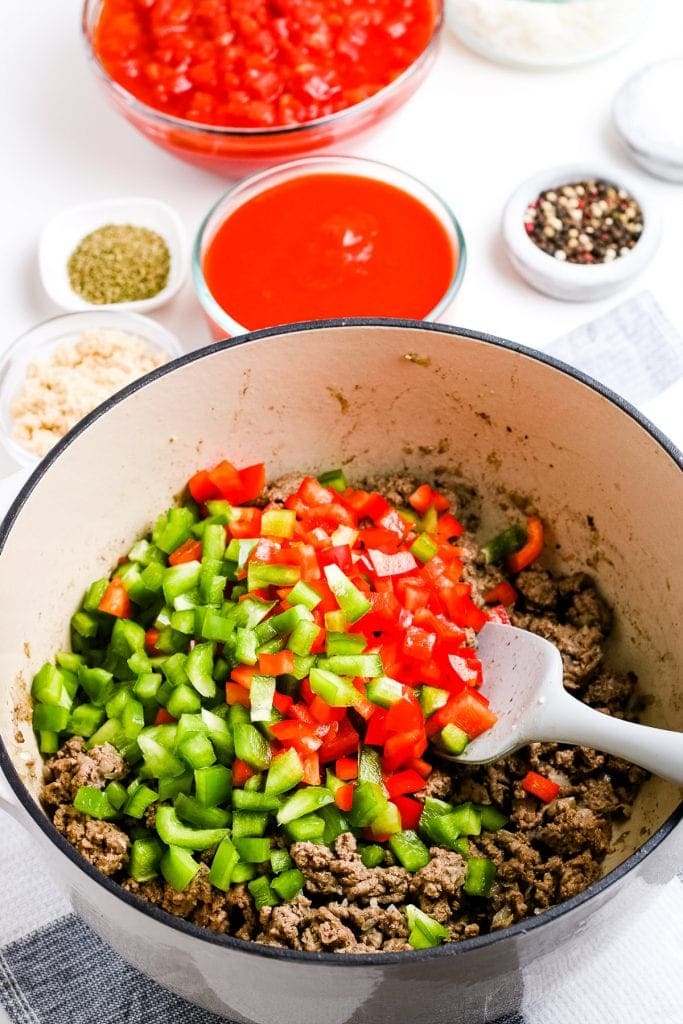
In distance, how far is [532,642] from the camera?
1.61 m

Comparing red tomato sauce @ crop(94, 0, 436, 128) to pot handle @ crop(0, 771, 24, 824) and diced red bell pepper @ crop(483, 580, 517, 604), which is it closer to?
diced red bell pepper @ crop(483, 580, 517, 604)

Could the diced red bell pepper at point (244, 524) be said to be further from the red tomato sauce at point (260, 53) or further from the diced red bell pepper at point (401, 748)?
the red tomato sauce at point (260, 53)

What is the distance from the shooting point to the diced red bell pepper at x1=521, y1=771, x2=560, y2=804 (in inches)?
62.3

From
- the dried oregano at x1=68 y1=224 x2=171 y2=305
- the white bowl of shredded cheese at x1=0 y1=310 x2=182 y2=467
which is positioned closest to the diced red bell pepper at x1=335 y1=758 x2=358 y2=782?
the white bowl of shredded cheese at x1=0 y1=310 x2=182 y2=467

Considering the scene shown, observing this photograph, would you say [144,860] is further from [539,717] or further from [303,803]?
Result: [539,717]

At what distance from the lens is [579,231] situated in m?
2.45

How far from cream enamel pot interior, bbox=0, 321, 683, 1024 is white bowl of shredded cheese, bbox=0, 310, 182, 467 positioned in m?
0.53

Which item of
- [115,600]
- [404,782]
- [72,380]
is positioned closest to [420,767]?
[404,782]

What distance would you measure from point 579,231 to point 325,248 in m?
0.57

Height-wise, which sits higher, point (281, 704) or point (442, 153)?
point (442, 153)

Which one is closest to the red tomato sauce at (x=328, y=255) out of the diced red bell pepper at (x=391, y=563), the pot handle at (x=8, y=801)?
the diced red bell pepper at (x=391, y=563)

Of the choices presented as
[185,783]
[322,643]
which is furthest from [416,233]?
[185,783]

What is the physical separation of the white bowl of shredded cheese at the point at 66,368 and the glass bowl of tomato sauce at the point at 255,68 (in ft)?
1.49

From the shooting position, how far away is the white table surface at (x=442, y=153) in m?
2.48
